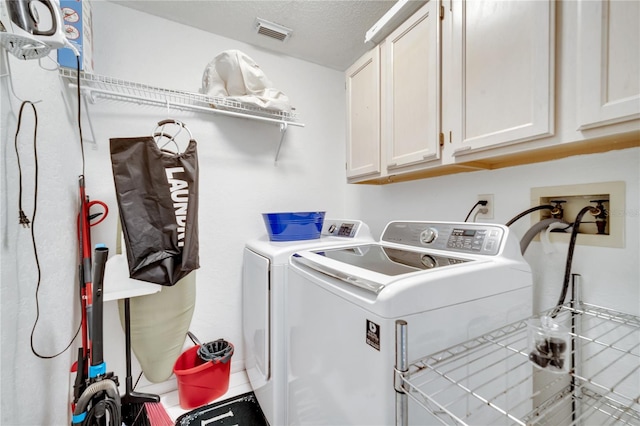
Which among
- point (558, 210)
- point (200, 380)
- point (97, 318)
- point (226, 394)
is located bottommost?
point (226, 394)

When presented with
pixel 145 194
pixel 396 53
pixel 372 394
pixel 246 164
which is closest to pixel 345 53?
pixel 396 53

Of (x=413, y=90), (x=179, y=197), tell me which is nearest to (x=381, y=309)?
(x=413, y=90)

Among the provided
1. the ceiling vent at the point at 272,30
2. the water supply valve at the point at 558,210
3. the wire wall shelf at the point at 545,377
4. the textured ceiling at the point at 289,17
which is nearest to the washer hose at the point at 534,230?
the water supply valve at the point at 558,210

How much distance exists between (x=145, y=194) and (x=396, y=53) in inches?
62.6

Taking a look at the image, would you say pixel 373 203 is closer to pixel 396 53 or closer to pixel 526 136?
pixel 396 53

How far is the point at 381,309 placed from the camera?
2.25 feet

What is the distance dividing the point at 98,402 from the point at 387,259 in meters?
1.31

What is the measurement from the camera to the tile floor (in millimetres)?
1584

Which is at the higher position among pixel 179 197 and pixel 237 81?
pixel 237 81

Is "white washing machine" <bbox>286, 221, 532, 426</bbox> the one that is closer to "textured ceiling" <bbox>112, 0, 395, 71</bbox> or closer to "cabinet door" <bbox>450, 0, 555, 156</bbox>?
"cabinet door" <bbox>450, 0, 555, 156</bbox>

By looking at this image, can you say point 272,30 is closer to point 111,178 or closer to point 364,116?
point 364,116

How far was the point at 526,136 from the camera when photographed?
0.91 meters

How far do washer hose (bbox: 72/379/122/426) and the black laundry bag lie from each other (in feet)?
1.56

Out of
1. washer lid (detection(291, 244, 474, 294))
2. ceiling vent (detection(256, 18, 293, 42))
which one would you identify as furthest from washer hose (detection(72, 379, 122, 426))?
ceiling vent (detection(256, 18, 293, 42))
